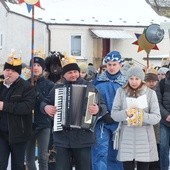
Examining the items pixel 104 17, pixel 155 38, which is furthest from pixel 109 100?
pixel 104 17

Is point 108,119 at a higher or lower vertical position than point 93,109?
lower

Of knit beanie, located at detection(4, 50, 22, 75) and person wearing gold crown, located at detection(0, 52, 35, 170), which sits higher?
knit beanie, located at detection(4, 50, 22, 75)

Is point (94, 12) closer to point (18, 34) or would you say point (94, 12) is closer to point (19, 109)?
point (18, 34)

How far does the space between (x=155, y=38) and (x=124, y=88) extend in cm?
599

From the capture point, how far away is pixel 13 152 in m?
7.08

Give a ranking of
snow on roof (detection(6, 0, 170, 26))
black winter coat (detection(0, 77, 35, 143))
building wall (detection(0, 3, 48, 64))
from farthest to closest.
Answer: snow on roof (detection(6, 0, 170, 26)) < building wall (detection(0, 3, 48, 64)) < black winter coat (detection(0, 77, 35, 143))

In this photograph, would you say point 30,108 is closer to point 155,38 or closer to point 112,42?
point 155,38

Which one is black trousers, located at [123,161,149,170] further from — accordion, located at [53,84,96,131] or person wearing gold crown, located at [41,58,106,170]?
accordion, located at [53,84,96,131]

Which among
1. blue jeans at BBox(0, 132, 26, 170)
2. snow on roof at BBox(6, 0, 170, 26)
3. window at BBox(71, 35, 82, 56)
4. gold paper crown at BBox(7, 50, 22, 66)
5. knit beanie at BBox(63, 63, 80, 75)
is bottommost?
blue jeans at BBox(0, 132, 26, 170)

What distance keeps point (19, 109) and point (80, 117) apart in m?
0.93

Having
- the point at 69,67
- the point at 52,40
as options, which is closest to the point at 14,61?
the point at 69,67

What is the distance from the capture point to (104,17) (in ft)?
106

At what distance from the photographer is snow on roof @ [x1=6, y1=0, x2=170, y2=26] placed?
30.9 meters

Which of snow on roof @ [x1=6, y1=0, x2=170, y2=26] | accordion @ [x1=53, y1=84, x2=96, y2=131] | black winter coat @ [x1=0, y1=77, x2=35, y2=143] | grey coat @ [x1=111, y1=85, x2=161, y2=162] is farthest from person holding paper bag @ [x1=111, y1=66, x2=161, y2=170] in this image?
snow on roof @ [x1=6, y1=0, x2=170, y2=26]
